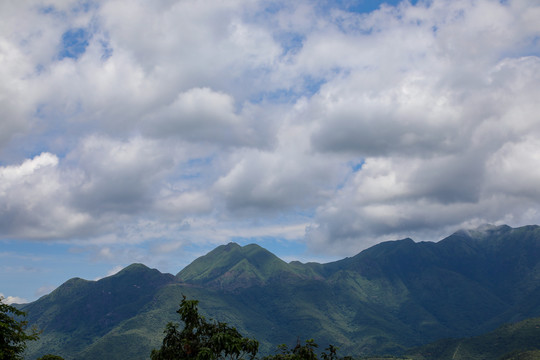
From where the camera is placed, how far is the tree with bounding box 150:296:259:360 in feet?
199

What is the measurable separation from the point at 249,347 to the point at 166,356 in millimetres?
11544

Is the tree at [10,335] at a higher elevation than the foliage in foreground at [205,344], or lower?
higher

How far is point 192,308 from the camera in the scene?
6325 centimetres

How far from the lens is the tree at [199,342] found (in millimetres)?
60562

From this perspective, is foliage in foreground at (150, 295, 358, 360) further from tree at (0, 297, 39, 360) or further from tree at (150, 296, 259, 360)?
tree at (0, 297, 39, 360)

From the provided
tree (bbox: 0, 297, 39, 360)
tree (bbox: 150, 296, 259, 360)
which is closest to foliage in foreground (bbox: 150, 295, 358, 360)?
tree (bbox: 150, 296, 259, 360)

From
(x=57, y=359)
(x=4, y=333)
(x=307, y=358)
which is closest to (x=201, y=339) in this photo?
(x=307, y=358)

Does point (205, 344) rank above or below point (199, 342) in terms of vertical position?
below

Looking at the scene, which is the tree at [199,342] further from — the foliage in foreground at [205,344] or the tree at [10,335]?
the tree at [10,335]

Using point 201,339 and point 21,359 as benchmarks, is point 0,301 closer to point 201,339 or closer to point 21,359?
point 21,359

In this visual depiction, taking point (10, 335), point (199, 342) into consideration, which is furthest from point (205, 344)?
point (10, 335)

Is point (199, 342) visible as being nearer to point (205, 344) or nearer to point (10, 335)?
point (205, 344)

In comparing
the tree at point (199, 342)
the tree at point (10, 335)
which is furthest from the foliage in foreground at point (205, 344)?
the tree at point (10, 335)

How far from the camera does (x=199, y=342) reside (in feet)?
205
